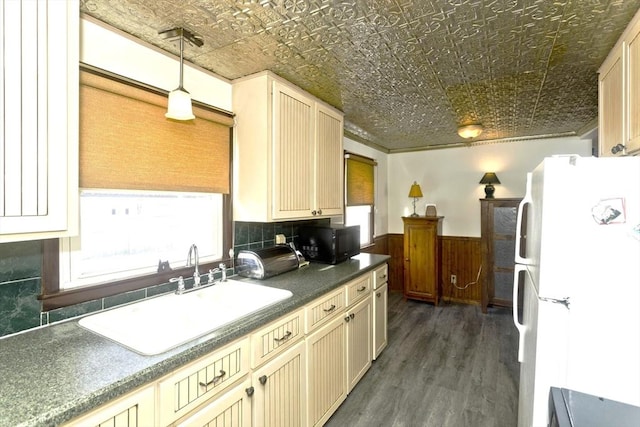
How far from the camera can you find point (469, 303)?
426 centimetres

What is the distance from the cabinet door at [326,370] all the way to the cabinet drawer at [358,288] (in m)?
0.19

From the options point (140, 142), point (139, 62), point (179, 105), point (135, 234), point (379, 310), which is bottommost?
point (379, 310)

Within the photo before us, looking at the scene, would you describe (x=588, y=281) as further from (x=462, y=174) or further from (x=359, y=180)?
(x=462, y=174)

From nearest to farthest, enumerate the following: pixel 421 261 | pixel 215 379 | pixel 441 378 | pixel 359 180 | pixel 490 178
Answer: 1. pixel 215 379
2. pixel 441 378
3. pixel 359 180
4. pixel 490 178
5. pixel 421 261

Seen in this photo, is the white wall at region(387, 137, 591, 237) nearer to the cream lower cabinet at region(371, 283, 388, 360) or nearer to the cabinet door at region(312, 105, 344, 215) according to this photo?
the cream lower cabinet at region(371, 283, 388, 360)

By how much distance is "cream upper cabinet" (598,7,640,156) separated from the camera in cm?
137

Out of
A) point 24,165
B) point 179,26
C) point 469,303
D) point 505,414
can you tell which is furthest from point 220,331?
point 469,303

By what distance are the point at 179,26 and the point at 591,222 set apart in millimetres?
1939

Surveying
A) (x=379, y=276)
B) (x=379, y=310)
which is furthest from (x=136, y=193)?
(x=379, y=310)

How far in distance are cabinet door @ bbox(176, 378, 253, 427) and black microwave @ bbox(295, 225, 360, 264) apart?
1295 millimetres

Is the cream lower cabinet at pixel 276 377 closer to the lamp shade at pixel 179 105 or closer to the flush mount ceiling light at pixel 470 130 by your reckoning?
the lamp shade at pixel 179 105

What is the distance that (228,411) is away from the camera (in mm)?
1246

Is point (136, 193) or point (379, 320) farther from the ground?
point (136, 193)

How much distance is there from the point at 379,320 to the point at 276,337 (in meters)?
1.54
